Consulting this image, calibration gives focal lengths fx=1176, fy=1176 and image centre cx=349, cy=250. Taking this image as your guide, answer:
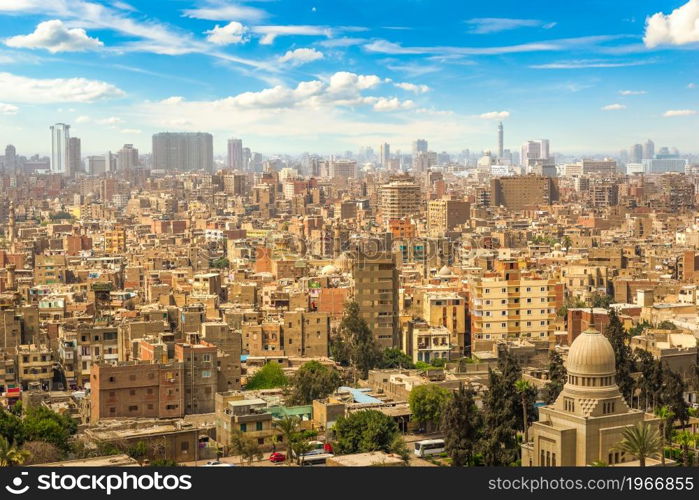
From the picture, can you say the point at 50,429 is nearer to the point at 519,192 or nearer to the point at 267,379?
the point at 267,379

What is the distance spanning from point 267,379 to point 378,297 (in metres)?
3.50

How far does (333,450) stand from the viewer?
1347 cm

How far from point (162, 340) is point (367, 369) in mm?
3709

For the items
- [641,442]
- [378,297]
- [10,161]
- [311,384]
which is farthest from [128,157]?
[641,442]

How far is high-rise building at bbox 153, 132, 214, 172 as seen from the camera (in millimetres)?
89938

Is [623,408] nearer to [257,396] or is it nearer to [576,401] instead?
[576,401]

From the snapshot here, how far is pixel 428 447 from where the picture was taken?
44.7 feet

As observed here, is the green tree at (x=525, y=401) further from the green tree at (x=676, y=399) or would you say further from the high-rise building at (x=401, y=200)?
the high-rise building at (x=401, y=200)

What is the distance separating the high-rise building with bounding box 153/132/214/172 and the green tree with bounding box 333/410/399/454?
77293mm

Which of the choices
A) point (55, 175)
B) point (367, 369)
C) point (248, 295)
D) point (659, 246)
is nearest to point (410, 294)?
point (248, 295)

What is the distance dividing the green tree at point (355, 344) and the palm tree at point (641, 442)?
824 cm

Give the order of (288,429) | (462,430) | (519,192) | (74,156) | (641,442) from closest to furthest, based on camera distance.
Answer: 1. (641,442)
2. (462,430)
3. (288,429)
4. (519,192)
5. (74,156)

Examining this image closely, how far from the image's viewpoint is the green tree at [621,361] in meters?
14.2
